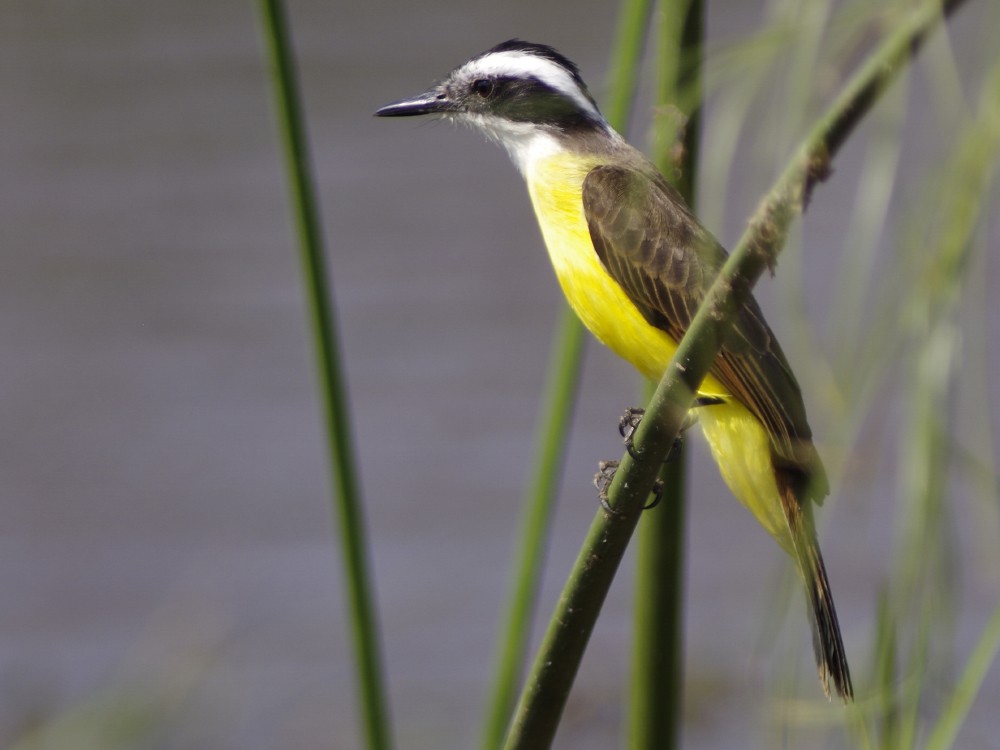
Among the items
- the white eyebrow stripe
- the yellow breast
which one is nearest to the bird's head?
the white eyebrow stripe

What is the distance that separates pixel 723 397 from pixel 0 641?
3.82 meters

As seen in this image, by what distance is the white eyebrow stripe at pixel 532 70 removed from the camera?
238 cm

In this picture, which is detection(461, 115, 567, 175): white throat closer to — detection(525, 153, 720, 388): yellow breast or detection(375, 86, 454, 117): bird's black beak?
detection(375, 86, 454, 117): bird's black beak

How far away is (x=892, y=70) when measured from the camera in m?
0.96

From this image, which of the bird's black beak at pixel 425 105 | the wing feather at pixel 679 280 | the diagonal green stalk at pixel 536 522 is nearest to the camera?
the diagonal green stalk at pixel 536 522

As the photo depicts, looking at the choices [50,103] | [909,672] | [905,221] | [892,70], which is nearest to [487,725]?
[909,672]

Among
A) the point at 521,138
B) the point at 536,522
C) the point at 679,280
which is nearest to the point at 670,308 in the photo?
the point at 679,280

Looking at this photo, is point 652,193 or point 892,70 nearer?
point 892,70

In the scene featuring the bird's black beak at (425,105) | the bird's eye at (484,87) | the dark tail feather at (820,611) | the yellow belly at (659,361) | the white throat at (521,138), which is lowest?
the dark tail feather at (820,611)

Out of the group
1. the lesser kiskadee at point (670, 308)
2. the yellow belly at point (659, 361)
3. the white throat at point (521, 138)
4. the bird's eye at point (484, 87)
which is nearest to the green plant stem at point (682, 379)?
the lesser kiskadee at point (670, 308)

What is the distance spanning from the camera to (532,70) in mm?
2420

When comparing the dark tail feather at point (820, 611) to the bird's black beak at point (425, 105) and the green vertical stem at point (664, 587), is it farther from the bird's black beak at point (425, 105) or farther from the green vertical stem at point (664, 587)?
the bird's black beak at point (425, 105)

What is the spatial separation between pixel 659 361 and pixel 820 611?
0.40 meters

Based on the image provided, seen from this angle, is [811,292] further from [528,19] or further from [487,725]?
[487,725]
